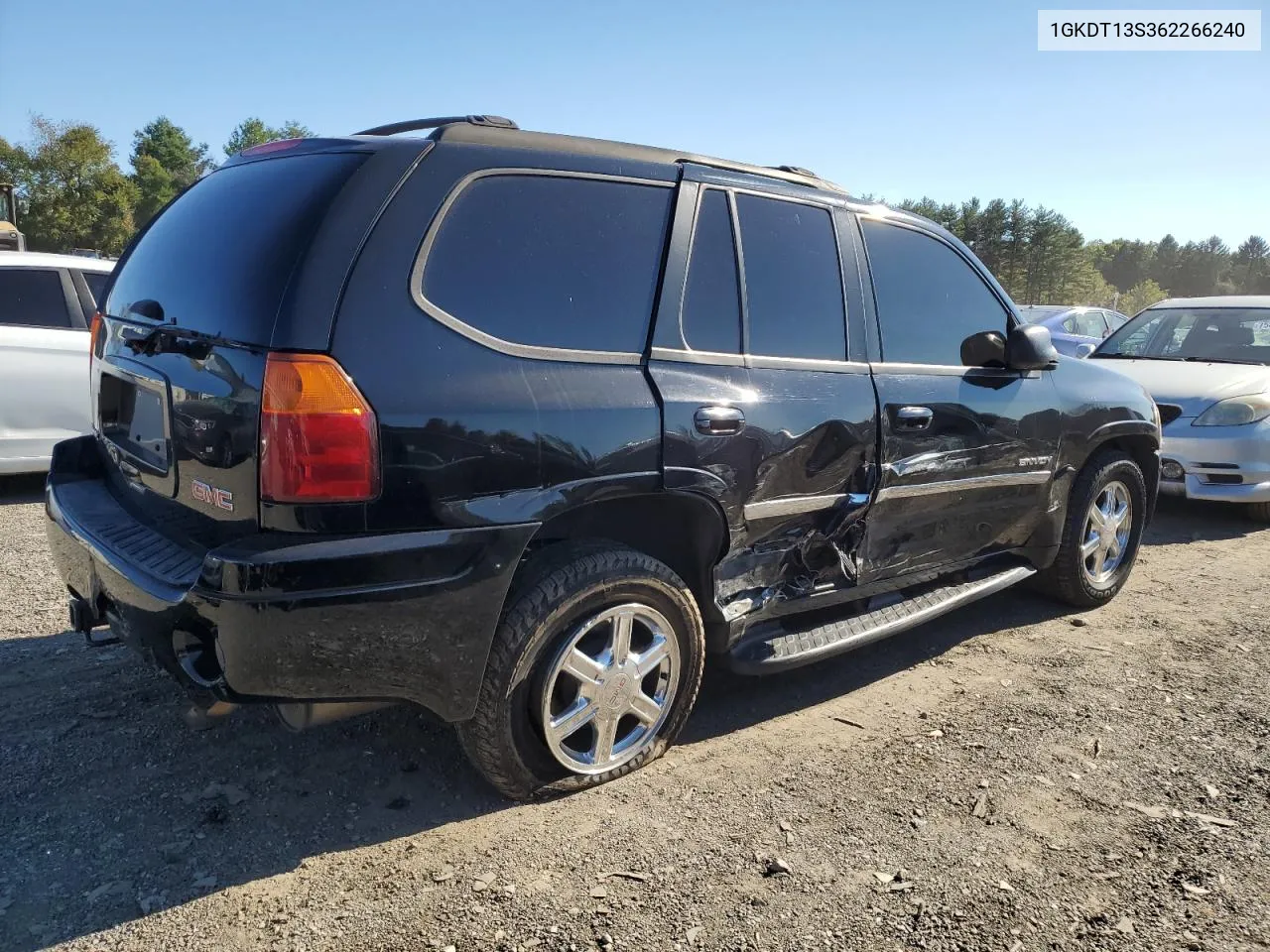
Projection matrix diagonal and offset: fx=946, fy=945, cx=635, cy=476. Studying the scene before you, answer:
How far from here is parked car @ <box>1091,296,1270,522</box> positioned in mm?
6621

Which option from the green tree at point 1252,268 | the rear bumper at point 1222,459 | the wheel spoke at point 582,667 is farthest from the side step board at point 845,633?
the green tree at point 1252,268

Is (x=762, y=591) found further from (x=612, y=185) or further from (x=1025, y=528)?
(x=1025, y=528)

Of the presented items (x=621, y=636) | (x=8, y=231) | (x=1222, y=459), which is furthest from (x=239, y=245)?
(x=8, y=231)

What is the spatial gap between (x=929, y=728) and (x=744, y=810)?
97 cm

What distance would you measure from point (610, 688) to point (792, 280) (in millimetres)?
1562

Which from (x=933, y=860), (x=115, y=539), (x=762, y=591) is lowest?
(x=933, y=860)

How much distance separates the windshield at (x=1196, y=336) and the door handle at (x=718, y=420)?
6215 mm

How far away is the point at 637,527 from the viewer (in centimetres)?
303

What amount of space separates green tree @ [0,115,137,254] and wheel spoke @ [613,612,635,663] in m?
57.9

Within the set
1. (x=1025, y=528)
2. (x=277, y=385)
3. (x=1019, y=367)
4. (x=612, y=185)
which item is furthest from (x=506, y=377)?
(x=1025, y=528)

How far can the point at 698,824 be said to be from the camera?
9.11ft

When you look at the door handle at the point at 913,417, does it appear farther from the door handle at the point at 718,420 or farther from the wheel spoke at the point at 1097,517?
the wheel spoke at the point at 1097,517

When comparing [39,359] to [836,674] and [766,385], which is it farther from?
[836,674]

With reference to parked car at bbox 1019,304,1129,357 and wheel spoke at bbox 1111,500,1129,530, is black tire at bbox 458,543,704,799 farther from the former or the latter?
parked car at bbox 1019,304,1129,357
